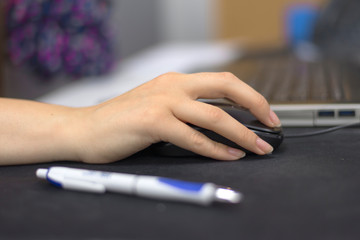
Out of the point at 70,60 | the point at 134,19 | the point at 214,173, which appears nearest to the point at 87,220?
the point at 214,173

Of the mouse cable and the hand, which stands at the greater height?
the hand

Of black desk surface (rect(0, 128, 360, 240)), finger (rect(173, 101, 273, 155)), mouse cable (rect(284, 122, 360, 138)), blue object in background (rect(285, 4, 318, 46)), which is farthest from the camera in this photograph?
blue object in background (rect(285, 4, 318, 46))

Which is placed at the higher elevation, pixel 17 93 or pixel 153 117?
pixel 153 117

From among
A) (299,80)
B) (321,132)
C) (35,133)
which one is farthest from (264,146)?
(299,80)

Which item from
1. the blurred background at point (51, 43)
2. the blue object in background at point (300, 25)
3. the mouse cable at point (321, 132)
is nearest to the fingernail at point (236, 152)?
the mouse cable at point (321, 132)

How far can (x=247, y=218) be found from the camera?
0.36 meters

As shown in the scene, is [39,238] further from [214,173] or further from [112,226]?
[214,173]

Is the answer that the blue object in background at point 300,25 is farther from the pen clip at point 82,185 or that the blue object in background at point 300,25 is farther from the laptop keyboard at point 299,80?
the pen clip at point 82,185

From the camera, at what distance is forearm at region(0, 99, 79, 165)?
53 cm

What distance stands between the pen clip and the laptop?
0.30m

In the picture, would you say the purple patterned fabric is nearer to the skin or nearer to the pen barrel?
the skin

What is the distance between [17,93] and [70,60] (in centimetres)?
18

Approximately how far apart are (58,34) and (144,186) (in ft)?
2.32

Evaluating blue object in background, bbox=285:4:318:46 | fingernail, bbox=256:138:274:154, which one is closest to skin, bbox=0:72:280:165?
fingernail, bbox=256:138:274:154
